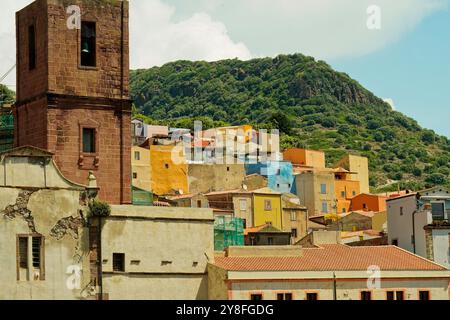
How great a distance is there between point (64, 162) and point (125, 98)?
175 inches

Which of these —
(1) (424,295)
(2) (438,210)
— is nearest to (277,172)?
(2) (438,210)

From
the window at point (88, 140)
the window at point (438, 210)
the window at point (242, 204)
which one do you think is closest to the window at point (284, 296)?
the window at point (88, 140)

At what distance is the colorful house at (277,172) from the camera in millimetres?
123250

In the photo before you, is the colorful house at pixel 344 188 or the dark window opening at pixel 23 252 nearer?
the dark window opening at pixel 23 252

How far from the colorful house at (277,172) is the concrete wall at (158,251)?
62.0m

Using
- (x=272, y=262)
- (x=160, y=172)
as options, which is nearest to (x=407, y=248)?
(x=272, y=262)

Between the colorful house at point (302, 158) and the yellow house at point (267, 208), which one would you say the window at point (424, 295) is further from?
the colorful house at point (302, 158)

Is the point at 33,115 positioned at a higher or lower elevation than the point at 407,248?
higher

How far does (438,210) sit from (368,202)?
4489 centimetres

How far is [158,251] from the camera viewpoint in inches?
2331

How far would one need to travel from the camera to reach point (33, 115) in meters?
60.4

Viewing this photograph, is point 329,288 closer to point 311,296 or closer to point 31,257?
point 311,296

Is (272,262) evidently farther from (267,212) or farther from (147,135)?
(147,135)

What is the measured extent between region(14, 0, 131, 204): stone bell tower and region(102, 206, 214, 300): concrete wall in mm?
2245
